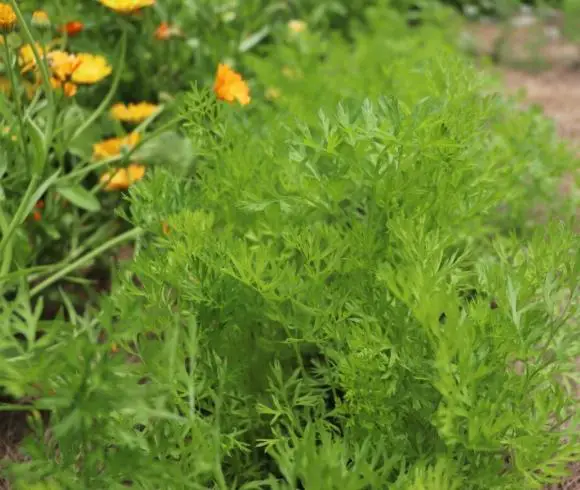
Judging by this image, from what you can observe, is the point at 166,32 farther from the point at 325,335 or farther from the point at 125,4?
the point at 325,335

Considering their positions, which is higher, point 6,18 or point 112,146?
point 6,18

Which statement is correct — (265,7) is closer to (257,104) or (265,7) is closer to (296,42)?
(296,42)

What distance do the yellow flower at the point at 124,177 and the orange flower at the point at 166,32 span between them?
426 mm

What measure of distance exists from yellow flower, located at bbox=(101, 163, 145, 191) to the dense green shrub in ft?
1.12

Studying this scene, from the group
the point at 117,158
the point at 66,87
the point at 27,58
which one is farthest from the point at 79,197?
the point at 27,58

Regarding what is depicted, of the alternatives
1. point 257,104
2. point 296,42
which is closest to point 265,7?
point 296,42

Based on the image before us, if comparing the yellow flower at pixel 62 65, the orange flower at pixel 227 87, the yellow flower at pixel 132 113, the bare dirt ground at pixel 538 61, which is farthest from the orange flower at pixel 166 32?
the bare dirt ground at pixel 538 61

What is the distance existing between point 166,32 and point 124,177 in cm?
48

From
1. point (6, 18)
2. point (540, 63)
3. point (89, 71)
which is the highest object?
point (6, 18)

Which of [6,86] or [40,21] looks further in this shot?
[6,86]

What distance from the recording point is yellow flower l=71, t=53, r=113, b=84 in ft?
5.21

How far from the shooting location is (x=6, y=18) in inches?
48.3

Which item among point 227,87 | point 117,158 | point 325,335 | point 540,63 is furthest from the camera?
point 540,63

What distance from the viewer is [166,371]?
95 centimetres
